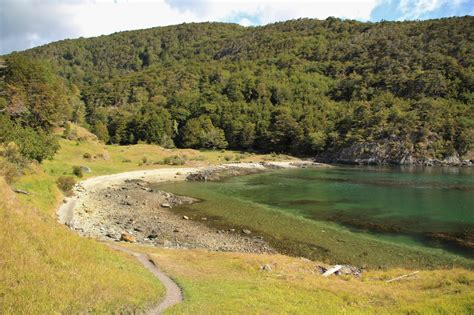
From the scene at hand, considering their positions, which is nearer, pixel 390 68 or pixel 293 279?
pixel 293 279

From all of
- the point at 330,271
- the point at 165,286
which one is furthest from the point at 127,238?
the point at 330,271

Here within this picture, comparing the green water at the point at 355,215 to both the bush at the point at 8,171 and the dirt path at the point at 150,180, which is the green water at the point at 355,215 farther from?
the bush at the point at 8,171

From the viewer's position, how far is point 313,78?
629 feet

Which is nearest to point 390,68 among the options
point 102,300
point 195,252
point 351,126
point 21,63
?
point 351,126

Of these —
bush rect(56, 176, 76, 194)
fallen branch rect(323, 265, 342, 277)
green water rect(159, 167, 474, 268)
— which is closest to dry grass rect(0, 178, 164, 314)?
fallen branch rect(323, 265, 342, 277)

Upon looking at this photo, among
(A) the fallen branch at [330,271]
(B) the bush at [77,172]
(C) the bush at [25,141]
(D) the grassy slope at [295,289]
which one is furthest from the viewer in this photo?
(B) the bush at [77,172]

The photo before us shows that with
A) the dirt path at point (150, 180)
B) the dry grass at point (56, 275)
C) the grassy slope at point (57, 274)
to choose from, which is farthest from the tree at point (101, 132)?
the grassy slope at point (57, 274)

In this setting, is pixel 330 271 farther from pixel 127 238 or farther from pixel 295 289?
pixel 127 238

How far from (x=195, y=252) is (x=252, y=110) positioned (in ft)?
457

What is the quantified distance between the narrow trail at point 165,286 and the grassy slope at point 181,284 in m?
0.47

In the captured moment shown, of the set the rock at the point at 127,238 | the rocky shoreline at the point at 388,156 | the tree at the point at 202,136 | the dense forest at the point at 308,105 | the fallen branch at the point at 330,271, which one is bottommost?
the rock at the point at 127,238

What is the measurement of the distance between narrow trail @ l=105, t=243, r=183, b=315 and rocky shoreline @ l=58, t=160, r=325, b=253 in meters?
8.73

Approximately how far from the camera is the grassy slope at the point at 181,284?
40.3 ft

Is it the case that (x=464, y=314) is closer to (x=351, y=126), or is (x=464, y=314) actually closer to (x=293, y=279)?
(x=293, y=279)
